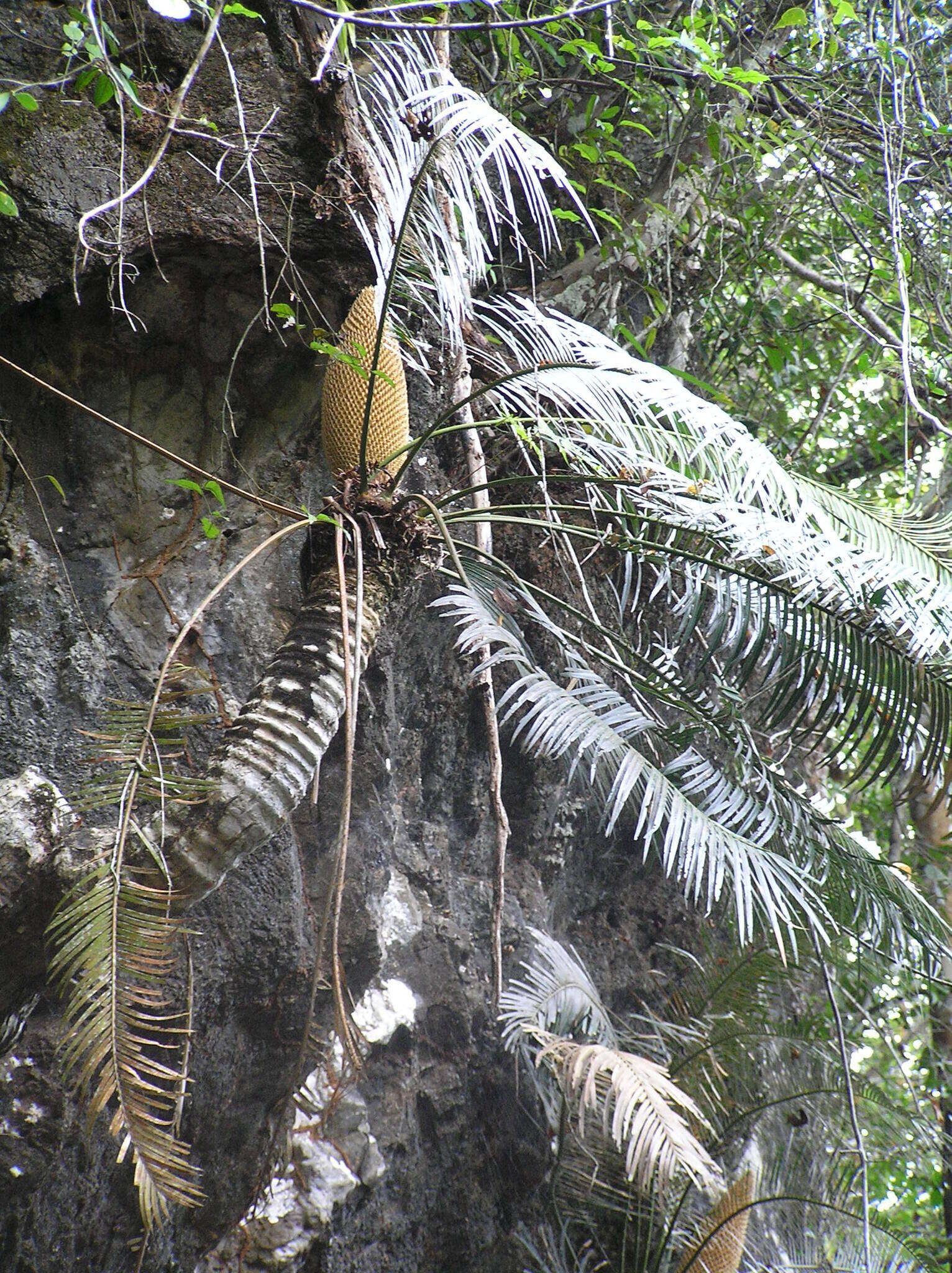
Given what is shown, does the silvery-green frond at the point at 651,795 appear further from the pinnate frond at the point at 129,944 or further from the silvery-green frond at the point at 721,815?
the pinnate frond at the point at 129,944

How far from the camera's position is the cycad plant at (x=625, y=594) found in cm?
151

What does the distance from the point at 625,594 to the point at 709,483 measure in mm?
312

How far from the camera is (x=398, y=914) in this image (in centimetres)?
229

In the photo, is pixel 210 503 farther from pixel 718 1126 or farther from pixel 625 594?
pixel 718 1126

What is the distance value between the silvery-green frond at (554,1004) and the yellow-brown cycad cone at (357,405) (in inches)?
45.3

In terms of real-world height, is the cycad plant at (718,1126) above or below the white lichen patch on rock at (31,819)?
below

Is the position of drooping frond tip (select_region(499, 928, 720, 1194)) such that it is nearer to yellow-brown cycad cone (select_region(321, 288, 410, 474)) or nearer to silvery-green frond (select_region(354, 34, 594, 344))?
yellow-brown cycad cone (select_region(321, 288, 410, 474))

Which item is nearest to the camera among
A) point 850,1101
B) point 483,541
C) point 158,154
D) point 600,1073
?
point 158,154

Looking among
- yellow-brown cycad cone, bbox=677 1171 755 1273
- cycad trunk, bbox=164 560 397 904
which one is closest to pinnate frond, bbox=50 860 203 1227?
cycad trunk, bbox=164 560 397 904

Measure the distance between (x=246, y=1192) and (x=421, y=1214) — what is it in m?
0.48

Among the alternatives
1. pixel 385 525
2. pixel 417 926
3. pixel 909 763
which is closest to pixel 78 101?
pixel 385 525

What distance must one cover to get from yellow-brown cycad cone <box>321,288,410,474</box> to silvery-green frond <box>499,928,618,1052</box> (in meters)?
1.15

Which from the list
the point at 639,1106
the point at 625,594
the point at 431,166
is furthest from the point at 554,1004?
the point at 431,166

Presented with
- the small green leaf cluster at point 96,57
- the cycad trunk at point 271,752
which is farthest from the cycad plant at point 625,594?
the small green leaf cluster at point 96,57
